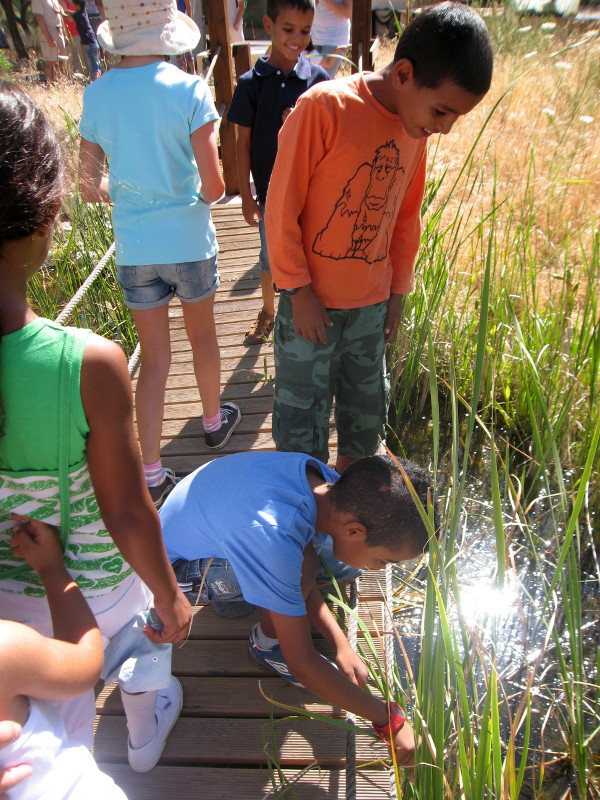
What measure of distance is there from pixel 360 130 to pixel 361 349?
2.10 feet

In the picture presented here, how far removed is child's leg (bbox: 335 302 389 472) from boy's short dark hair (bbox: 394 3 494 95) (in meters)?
0.65

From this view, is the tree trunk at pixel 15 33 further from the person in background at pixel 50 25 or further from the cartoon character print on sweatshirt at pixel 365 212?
the cartoon character print on sweatshirt at pixel 365 212

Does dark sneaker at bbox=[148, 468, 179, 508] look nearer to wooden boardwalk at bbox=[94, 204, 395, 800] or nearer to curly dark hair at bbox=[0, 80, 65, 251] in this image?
wooden boardwalk at bbox=[94, 204, 395, 800]

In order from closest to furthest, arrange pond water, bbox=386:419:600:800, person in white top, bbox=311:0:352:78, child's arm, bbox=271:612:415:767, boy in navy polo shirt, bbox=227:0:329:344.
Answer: child's arm, bbox=271:612:415:767 → pond water, bbox=386:419:600:800 → boy in navy polo shirt, bbox=227:0:329:344 → person in white top, bbox=311:0:352:78

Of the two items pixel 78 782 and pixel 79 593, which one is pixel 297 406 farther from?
pixel 78 782

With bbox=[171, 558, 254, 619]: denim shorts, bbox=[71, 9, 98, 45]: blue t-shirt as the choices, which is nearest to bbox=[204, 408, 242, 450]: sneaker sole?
bbox=[171, 558, 254, 619]: denim shorts

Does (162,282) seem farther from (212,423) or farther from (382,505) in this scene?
(382,505)

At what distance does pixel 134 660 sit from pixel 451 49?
1.48 m

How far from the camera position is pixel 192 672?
172 cm

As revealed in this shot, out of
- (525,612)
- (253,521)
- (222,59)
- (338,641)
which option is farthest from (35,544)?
(222,59)

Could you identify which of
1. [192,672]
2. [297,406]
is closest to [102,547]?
[192,672]

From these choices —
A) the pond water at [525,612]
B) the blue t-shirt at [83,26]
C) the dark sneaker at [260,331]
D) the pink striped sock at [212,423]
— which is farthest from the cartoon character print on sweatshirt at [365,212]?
the blue t-shirt at [83,26]

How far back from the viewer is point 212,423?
253cm

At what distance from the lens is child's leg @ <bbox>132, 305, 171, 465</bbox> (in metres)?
2.09
